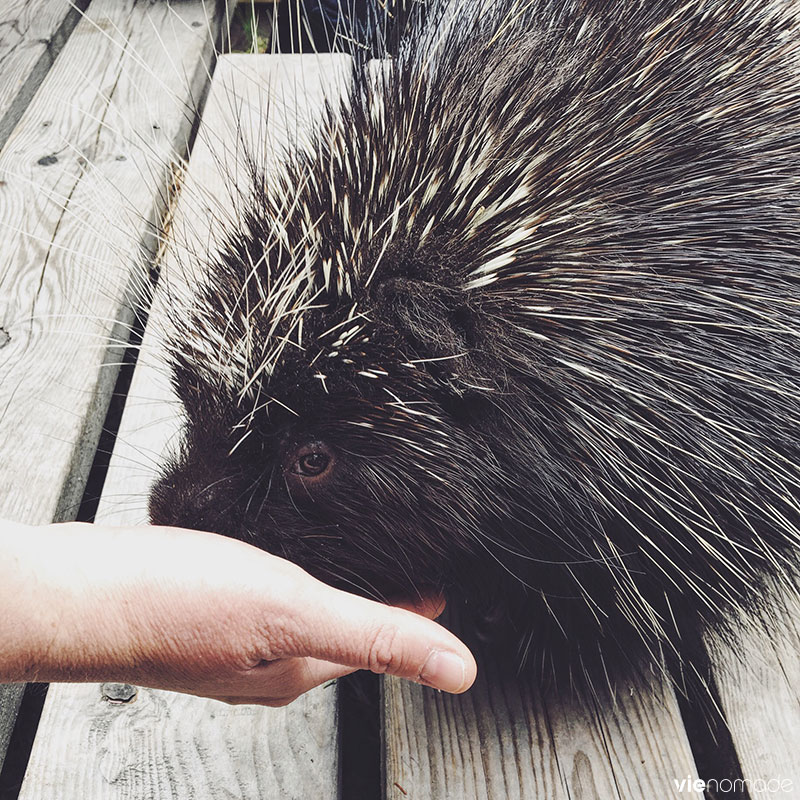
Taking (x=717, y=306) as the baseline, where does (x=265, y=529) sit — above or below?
below

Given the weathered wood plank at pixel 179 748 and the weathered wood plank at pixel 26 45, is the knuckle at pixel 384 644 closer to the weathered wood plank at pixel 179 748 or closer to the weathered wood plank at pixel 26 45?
the weathered wood plank at pixel 179 748

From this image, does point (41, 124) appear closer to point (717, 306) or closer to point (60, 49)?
point (60, 49)

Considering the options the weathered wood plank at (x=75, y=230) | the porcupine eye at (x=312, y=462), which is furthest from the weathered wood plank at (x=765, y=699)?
the weathered wood plank at (x=75, y=230)

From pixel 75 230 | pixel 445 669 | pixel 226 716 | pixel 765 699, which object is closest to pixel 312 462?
pixel 445 669

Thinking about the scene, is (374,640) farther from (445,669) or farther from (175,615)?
(175,615)

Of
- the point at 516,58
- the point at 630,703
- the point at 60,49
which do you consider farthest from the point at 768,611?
the point at 60,49
